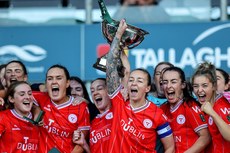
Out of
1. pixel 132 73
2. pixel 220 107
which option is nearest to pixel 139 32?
pixel 132 73

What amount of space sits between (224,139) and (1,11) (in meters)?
5.17

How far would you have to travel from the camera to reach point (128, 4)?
12.9 m

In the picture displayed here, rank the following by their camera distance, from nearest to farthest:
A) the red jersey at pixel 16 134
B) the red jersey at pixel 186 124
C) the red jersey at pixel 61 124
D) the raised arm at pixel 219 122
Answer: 1. the raised arm at pixel 219 122
2. the red jersey at pixel 186 124
3. the red jersey at pixel 16 134
4. the red jersey at pixel 61 124

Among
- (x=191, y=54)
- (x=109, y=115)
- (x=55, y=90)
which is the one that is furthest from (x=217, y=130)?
(x=191, y=54)

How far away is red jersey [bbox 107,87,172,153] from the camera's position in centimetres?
920

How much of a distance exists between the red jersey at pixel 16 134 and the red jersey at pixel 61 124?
10 cm

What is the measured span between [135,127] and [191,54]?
347cm

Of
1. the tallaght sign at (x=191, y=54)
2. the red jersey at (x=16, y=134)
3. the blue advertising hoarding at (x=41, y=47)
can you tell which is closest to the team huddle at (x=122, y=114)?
the red jersey at (x=16, y=134)

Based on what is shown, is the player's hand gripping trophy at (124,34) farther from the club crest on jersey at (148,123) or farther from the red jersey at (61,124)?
the red jersey at (61,124)

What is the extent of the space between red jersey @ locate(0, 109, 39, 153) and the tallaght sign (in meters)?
3.20

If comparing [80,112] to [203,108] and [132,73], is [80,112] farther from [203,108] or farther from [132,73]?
[203,108]

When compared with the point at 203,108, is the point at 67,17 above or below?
above

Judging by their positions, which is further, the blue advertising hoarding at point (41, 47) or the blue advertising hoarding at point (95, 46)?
the blue advertising hoarding at point (41, 47)

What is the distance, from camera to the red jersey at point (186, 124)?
9.41 m
